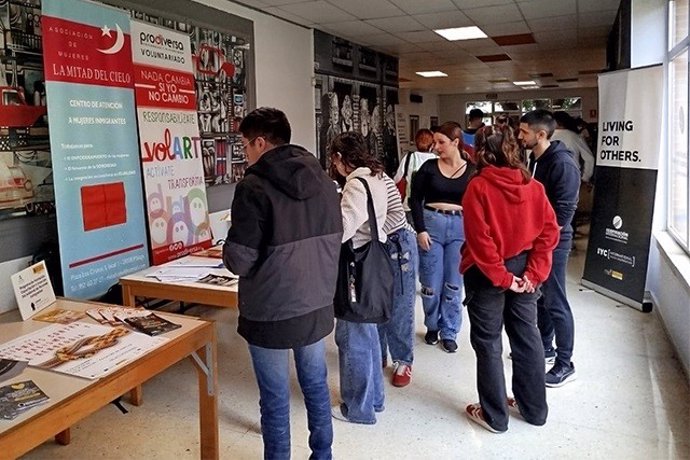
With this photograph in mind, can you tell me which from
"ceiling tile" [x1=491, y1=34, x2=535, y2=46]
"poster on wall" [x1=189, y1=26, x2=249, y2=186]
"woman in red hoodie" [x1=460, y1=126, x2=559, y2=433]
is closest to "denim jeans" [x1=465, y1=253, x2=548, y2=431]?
"woman in red hoodie" [x1=460, y1=126, x2=559, y2=433]

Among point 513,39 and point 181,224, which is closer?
point 181,224

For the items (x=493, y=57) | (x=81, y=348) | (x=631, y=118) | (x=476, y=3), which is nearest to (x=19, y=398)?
(x=81, y=348)

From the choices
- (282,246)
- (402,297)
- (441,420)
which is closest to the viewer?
(282,246)

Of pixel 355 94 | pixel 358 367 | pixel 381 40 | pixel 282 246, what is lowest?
pixel 358 367

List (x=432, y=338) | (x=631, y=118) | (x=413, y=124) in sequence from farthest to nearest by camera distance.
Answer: (x=413, y=124)
(x=631, y=118)
(x=432, y=338)

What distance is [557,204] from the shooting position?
2934 mm

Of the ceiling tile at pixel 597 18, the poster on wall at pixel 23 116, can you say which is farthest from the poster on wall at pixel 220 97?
the ceiling tile at pixel 597 18

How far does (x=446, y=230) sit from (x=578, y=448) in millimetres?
1429

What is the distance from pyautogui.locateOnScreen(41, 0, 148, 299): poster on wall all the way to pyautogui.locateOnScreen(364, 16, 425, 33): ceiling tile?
2.98 meters

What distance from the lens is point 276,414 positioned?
210cm

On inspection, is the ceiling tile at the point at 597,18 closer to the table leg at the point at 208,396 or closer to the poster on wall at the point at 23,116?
the poster on wall at the point at 23,116

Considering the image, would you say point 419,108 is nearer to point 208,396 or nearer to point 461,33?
point 461,33

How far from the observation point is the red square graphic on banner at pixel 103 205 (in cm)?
305

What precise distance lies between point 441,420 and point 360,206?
1127 mm
